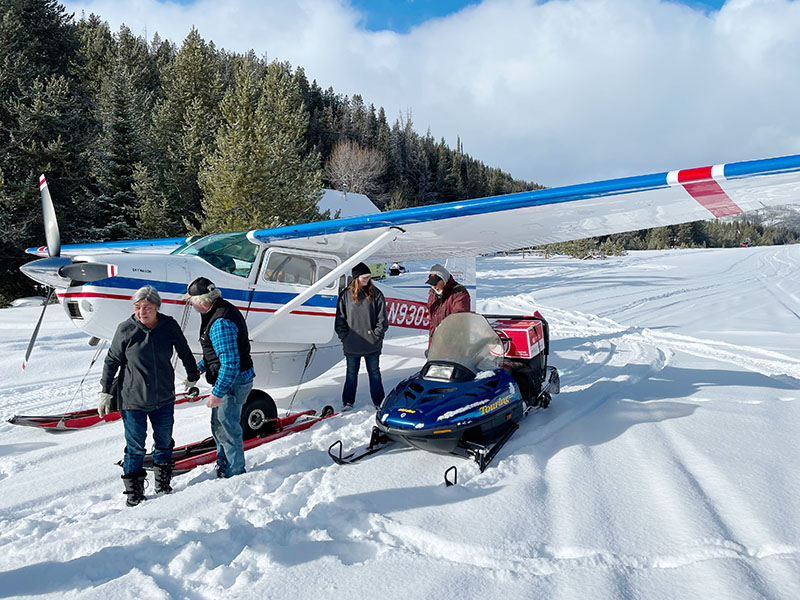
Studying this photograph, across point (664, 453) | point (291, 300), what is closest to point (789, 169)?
point (664, 453)

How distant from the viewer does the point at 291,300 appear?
19.3 feet

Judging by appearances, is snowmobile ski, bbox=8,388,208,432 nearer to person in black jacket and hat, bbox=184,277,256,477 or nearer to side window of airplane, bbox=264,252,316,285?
person in black jacket and hat, bbox=184,277,256,477

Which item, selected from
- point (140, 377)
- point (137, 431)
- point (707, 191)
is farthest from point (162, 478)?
point (707, 191)

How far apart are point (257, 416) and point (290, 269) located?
207 cm

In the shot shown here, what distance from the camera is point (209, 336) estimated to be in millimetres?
3828

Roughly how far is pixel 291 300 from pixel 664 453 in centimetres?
433

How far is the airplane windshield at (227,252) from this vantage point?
567cm

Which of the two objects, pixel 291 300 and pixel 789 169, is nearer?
pixel 789 169

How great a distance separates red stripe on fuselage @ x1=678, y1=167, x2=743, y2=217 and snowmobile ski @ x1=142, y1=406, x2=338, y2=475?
424cm

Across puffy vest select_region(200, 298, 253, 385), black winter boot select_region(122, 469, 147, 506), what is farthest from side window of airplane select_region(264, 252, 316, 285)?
black winter boot select_region(122, 469, 147, 506)

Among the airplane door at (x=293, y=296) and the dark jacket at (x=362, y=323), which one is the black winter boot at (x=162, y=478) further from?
the dark jacket at (x=362, y=323)

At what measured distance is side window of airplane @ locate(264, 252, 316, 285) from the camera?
6.03 meters

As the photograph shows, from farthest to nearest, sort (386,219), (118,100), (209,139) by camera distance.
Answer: (209,139) < (118,100) < (386,219)

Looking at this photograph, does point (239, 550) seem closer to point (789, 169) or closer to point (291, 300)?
point (291, 300)
